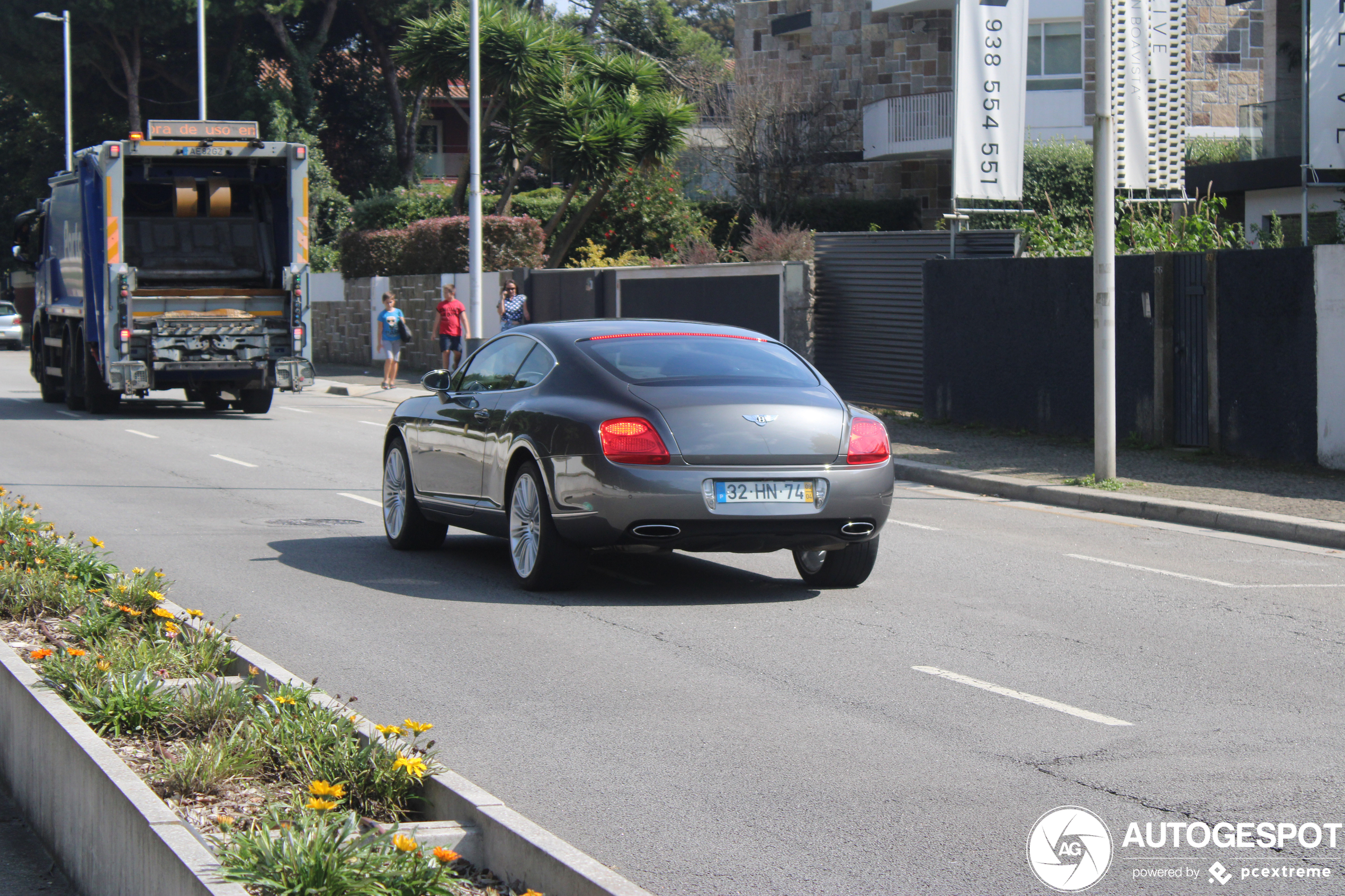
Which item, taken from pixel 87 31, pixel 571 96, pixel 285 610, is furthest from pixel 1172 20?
pixel 87 31

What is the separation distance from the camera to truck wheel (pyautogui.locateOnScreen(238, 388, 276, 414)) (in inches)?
941

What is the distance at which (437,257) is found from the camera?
111 ft

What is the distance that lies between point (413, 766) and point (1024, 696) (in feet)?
9.94

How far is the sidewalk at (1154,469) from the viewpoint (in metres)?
12.9

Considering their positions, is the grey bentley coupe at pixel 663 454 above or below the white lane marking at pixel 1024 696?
above

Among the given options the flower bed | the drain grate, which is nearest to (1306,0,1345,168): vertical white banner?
the drain grate

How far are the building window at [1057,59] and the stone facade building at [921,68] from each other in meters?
0.03

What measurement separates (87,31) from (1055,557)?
4659cm

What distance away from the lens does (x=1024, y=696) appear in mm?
6574

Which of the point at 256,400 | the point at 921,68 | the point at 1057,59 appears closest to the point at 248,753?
the point at 256,400

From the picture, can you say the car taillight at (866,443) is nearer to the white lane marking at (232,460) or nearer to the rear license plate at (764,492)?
the rear license plate at (764,492)

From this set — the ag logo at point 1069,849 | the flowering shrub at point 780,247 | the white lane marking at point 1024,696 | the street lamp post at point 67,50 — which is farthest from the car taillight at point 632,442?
the street lamp post at point 67,50

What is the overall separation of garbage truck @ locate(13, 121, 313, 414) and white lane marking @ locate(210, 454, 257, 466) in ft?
15.7

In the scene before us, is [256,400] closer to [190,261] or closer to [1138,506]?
[190,261]
